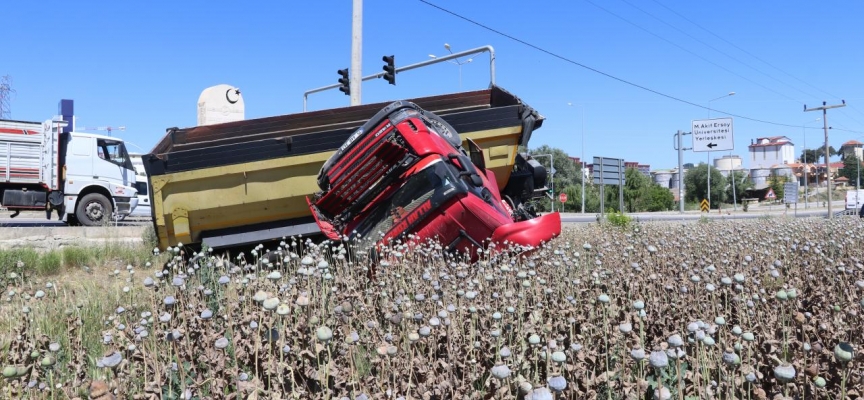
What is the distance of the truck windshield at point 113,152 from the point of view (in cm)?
1593

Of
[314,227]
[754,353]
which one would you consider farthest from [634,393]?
[314,227]

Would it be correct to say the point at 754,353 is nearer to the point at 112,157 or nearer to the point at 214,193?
the point at 214,193

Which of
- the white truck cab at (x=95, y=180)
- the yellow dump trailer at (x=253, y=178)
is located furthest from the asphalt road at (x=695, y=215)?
the white truck cab at (x=95, y=180)

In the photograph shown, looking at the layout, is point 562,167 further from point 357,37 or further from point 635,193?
point 357,37

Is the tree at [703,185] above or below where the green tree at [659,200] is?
above

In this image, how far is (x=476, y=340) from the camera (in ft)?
9.44

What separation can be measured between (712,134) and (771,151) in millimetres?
122616

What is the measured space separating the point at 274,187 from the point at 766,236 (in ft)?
19.7

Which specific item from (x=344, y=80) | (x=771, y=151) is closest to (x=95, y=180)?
(x=344, y=80)

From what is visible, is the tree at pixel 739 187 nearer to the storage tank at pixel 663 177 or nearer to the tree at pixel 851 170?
the tree at pixel 851 170

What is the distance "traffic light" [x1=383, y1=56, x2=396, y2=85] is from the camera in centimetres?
2072

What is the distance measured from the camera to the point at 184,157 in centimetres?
741

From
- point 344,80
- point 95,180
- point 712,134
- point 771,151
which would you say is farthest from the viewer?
point 771,151

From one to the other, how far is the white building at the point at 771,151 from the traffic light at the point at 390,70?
144 m
